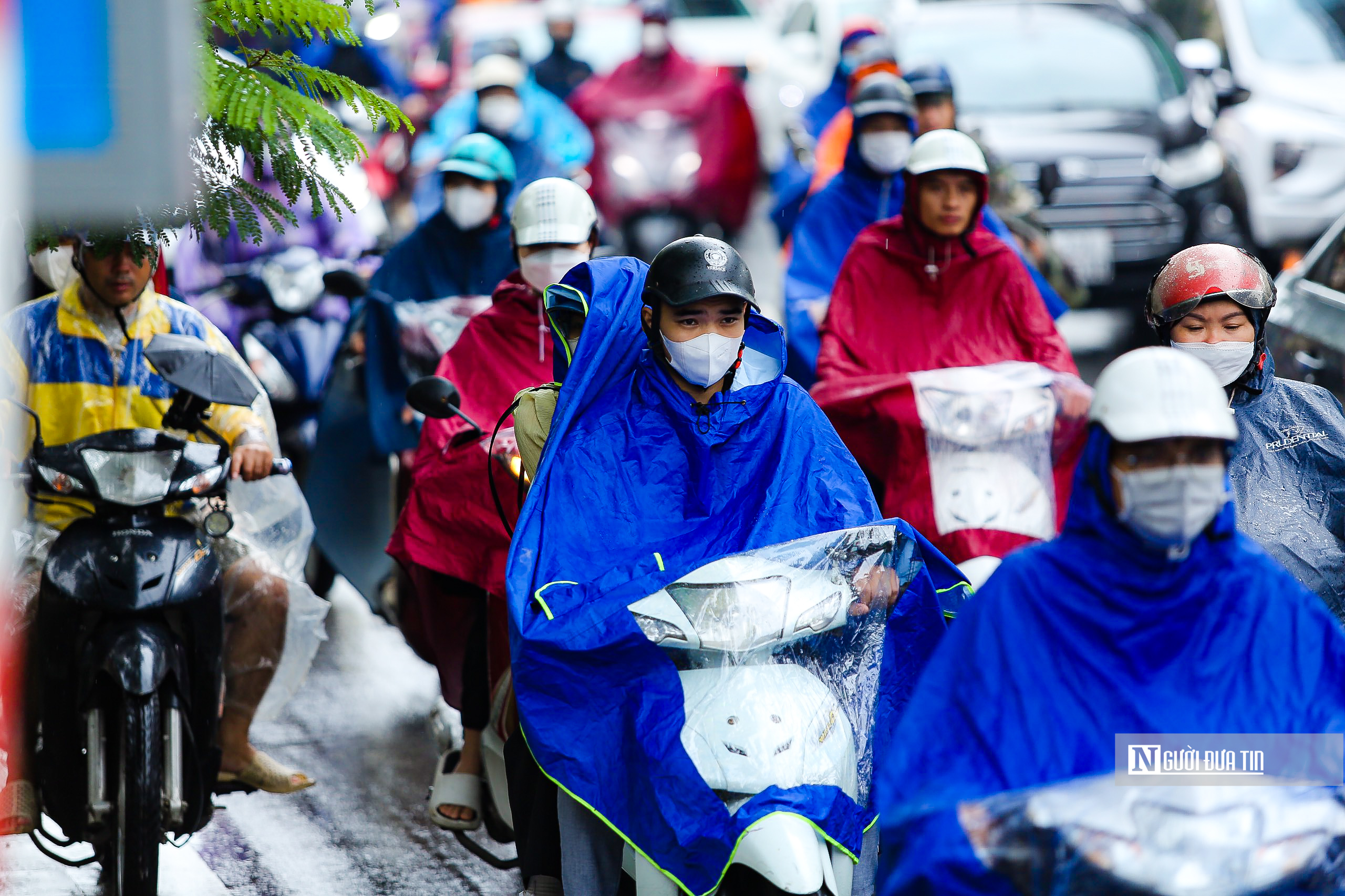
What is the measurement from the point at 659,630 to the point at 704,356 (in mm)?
771

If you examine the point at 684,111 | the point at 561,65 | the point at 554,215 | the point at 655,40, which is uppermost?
the point at 655,40

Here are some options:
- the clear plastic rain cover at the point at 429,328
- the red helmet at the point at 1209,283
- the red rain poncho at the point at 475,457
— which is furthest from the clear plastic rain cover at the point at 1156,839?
the clear plastic rain cover at the point at 429,328

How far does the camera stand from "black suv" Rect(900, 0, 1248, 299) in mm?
11836

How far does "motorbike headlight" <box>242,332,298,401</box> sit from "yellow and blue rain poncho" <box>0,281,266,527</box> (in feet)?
10.3

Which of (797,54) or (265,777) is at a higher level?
(797,54)

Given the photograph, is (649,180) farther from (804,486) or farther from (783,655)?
(783,655)

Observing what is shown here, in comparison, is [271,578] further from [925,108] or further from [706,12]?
[706,12]

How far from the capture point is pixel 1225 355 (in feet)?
15.7

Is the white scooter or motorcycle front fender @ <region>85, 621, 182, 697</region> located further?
motorcycle front fender @ <region>85, 621, 182, 697</region>

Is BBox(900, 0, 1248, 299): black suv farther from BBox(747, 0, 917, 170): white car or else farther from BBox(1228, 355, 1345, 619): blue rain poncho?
BBox(1228, 355, 1345, 619): blue rain poncho

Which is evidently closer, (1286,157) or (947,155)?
(947,155)

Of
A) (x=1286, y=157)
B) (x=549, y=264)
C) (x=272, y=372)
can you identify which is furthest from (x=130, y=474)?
(x=1286, y=157)

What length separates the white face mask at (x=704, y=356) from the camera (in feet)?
14.7

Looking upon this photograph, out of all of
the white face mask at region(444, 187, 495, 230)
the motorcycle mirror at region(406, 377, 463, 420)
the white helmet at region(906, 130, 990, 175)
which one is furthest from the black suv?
the motorcycle mirror at region(406, 377, 463, 420)
